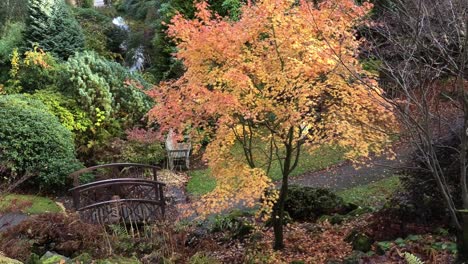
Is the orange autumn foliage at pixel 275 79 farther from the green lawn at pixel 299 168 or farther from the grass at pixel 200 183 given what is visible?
the green lawn at pixel 299 168

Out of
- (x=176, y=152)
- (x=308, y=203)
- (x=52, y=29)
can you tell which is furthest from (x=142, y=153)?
(x=52, y=29)

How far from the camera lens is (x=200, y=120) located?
6.34 m

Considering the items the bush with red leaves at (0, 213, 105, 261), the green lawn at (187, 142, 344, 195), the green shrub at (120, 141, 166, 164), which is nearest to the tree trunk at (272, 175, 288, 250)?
the bush with red leaves at (0, 213, 105, 261)

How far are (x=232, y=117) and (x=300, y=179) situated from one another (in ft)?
19.6

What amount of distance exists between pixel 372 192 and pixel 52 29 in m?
11.8

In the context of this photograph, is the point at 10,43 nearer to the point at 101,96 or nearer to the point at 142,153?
the point at 101,96

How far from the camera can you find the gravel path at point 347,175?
1102cm

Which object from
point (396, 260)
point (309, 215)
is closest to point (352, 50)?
point (396, 260)

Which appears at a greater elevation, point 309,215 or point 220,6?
point 220,6

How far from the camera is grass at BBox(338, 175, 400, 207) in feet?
31.4

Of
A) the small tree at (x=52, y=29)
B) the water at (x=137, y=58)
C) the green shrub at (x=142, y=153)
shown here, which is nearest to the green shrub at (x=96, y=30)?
the water at (x=137, y=58)

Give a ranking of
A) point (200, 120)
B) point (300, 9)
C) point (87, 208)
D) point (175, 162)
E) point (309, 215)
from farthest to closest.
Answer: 1. point (175, 162)
2. point (309, 215)
3. point (87, 208)
4. point (200, 120)
5. point (300, 9)

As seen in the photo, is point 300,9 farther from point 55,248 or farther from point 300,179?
point 300,179

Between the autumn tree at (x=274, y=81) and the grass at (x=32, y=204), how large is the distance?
4.79 metres
